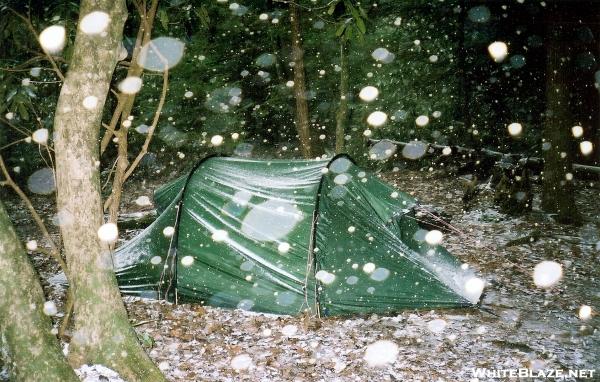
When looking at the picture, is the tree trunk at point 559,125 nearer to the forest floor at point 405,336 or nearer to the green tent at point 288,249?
the forest floor at point 405,336

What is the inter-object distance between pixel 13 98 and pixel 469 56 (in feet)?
43.8

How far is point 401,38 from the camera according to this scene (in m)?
14.7

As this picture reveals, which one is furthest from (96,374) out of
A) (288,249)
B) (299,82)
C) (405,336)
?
(299,82)

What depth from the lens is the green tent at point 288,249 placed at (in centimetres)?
564

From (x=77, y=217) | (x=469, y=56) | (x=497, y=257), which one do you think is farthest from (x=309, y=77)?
(x=77, y=217)

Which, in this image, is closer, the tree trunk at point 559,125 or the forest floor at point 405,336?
the forest floor at point 405,336

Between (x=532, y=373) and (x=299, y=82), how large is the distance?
8.38 m

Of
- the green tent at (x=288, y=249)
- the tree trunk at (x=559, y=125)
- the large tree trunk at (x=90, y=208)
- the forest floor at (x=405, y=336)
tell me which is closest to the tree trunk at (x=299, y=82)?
the green tent at (x=288, y=249)

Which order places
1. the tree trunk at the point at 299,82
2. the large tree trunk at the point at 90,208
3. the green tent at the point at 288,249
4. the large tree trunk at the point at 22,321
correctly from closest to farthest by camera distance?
the large tree trunk at the point at 22,321, the large tree trunk at the point at 90,208, the green tent at the point at 288,249, the tree trunk at the point at 299,82

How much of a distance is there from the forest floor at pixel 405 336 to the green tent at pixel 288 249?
0.24m

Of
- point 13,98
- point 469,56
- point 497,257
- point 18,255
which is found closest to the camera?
point 18,255

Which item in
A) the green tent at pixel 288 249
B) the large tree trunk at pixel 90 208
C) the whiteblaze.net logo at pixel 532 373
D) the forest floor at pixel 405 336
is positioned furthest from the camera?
the green tent at pixel 288 249

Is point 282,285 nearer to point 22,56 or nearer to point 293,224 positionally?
point 293,224

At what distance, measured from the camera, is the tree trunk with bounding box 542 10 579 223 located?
870cm
